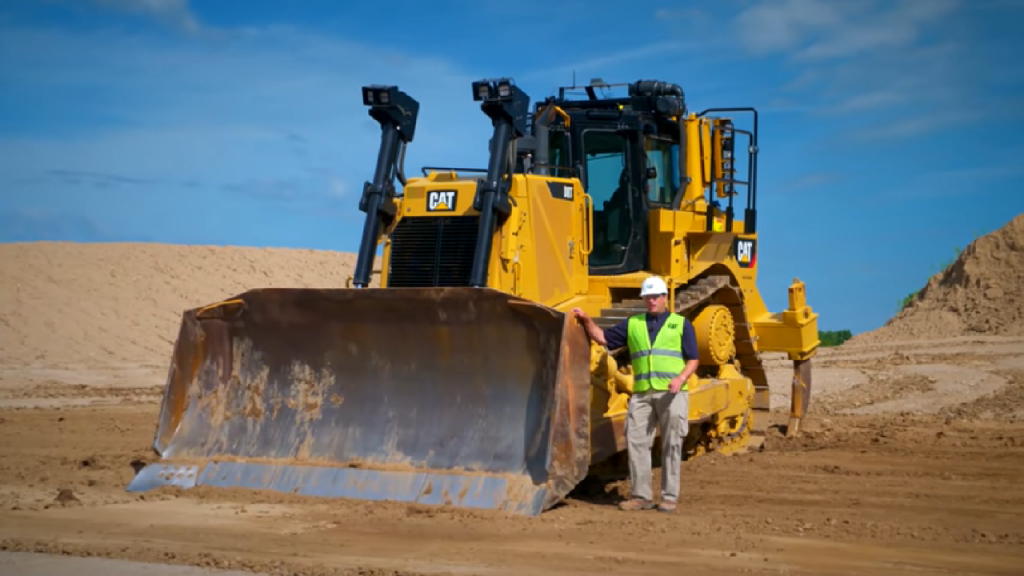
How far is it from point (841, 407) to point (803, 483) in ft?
23.3

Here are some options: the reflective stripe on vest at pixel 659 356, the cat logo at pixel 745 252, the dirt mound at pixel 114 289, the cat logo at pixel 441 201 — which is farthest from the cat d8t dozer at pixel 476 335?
the dirt mound at pixel 114 289

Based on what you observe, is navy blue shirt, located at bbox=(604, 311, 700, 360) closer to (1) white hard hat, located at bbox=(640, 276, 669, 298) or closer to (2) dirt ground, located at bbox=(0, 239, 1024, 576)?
(1) white hard hat, located at bbox=(640, 276, 669, 298)

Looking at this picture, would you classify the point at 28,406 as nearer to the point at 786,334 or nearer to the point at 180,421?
the point at 180,421

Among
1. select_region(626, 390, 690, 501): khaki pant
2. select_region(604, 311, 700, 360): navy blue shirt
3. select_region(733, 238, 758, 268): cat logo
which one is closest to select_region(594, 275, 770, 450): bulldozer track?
select_region(733, 238, 758, 268): cat logo

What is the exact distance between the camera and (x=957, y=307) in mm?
28016

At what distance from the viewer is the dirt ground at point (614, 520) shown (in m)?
6.27

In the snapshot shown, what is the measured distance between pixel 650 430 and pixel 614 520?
913mm

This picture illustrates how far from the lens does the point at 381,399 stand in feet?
27.7

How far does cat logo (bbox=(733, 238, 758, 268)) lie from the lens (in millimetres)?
→ 11738

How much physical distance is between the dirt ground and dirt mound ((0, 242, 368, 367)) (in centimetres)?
1155

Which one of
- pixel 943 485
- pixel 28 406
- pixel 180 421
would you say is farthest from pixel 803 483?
pixel 28 406

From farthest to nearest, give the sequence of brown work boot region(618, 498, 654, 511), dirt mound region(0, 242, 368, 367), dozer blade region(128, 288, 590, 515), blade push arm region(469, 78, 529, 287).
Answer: dirt mound region(0, 242, 368, 367)
blade push arm region(469, 78, 529, 287)
brown work boot region(618, 498, 654, 511)
dozer blade region(128, 288, 590, 515)

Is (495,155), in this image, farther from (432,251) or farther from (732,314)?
(732,314)

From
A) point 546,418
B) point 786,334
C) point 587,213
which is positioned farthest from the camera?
point 786,334
